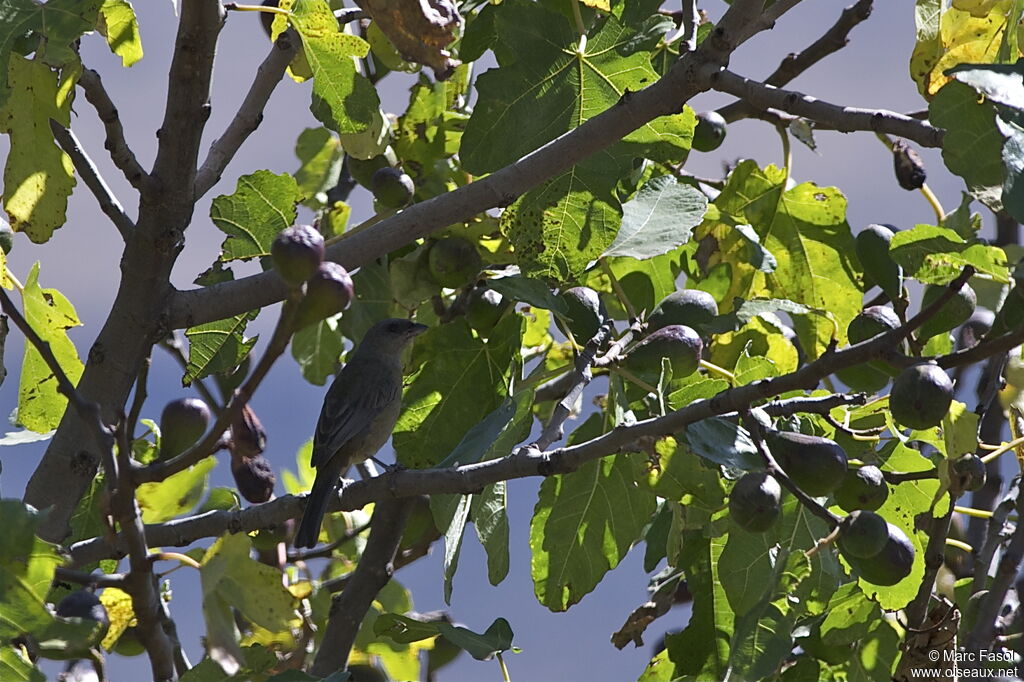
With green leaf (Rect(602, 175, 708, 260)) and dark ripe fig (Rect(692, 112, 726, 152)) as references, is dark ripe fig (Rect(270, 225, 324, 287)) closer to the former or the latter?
green leaf (Rect(602, 175, 708, 260))

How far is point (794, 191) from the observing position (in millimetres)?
3455

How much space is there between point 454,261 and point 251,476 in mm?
943

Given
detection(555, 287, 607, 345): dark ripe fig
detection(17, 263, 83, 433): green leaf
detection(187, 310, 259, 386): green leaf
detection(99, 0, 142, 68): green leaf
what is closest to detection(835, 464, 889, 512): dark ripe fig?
detection(555, 287, 607, 345): dark ripe fig

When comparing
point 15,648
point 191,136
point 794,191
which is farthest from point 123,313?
point 794,191

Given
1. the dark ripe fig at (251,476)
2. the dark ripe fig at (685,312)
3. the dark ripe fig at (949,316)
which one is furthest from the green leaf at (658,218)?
the dark ripe fig at (251,476)

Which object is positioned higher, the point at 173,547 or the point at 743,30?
the point at 743,30

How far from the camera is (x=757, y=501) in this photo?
199cm

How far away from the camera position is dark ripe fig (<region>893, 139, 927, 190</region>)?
3.18 meters

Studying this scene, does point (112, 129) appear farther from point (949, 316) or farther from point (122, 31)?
point (949, 316)

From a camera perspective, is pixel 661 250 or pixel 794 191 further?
pixel 794 191

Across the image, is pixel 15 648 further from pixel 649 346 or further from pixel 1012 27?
pixel 1012 27

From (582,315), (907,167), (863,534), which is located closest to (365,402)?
(582,315)

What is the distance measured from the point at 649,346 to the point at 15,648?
1397mm

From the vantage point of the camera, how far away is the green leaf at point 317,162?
399 centimetres
